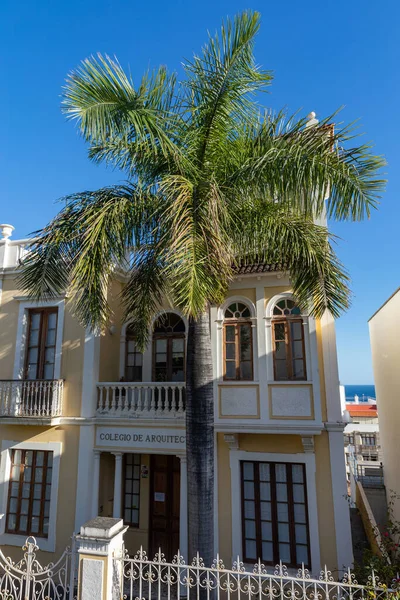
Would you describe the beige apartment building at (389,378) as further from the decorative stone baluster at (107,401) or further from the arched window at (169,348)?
the decorative stone baluster at (107,401)

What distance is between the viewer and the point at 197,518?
21.5 ft

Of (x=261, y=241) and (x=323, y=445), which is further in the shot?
(x=323, y=445)

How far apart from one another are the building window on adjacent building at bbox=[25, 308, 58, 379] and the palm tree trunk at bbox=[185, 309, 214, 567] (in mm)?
5774

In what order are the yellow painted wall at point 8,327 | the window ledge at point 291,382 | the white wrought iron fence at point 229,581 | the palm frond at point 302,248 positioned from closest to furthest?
the white wrought iron fence at point 229,581 < the palm frond at point 302,248 < the window ledge at point 291,382 < the yellow painted wall at point 8,327

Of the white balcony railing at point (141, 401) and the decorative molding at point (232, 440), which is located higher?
the white balcony railing at point (141, 401)

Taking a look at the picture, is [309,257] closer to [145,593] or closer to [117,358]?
[117,358]

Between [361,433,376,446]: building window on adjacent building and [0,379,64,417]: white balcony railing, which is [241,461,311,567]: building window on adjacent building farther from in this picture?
[361,433,376,446]: building window on adjacent building

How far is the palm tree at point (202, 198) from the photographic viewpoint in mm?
6348

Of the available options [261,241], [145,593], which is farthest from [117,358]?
[261,241]

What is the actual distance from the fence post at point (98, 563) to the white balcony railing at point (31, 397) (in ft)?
17.6

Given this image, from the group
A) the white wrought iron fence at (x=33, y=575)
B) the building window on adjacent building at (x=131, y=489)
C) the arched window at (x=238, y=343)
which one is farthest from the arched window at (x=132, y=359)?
the white wrought iron fence at (x=33, y=575)

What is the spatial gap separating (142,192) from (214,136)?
1.55m

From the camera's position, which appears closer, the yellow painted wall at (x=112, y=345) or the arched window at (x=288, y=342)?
the arched window at (x=288, y=342)

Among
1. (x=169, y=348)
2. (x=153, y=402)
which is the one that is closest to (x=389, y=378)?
(x=169, y=348)
